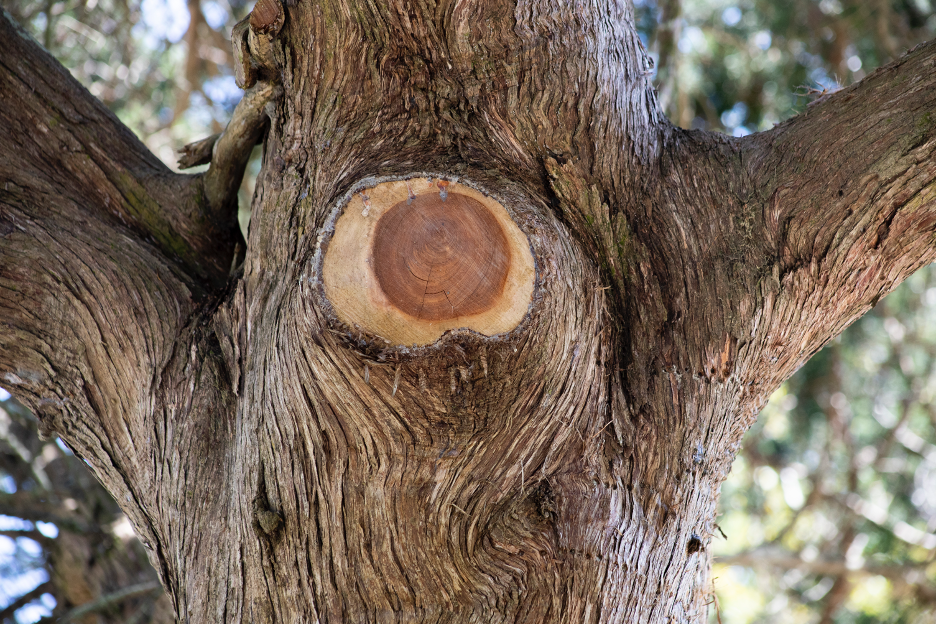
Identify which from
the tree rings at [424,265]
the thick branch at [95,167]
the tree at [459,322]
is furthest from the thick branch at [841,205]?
the thick branch at [95,167]

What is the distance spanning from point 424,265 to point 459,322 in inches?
5.3

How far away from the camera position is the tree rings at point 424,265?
1.43 meters

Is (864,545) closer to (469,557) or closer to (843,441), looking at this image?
(843,441)

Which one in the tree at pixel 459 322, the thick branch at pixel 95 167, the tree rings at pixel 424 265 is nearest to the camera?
the tree rings at pixel 424 265

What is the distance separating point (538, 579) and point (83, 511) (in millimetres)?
2791

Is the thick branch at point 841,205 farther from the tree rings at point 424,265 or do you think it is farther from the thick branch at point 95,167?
the thick branch at point 95,167

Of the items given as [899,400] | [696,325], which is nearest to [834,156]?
[696,325]

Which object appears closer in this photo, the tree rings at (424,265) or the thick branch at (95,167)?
the tree rings at (424,265)

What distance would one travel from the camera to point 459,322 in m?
1.43

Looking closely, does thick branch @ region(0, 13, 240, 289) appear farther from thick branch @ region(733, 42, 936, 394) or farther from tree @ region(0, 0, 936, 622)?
thick branch @ region(733, 42, 936, 394)

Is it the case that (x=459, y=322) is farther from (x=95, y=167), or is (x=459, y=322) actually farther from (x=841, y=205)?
(x=95, y=167)

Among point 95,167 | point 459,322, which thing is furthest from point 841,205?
point 95,167

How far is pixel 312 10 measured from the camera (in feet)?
5.98

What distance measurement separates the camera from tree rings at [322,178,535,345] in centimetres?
143
